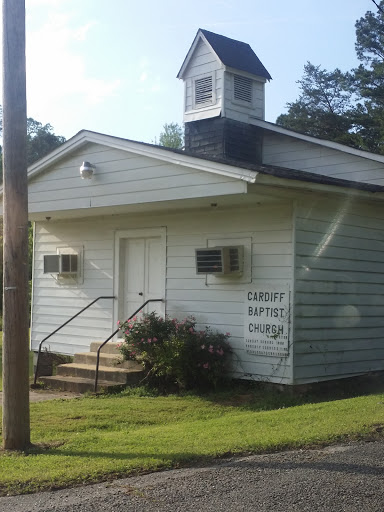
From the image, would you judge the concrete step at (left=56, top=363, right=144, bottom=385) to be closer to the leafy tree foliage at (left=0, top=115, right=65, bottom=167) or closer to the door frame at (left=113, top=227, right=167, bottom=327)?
the door frame at (left=113, top=227, right=167, bottom=327)

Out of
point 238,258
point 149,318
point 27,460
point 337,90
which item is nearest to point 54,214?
point 149,318

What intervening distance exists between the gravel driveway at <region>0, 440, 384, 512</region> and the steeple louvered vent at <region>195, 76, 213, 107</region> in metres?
10.3

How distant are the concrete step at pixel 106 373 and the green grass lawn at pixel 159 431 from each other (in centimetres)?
53

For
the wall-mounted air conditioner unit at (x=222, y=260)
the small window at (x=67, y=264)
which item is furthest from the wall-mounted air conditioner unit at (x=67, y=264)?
the wall-mounted air conditioner unit at (x=222, y=260)

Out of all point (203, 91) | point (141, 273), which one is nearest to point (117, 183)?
point (141, 273)

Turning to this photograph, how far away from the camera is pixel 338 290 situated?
11086 millimetres

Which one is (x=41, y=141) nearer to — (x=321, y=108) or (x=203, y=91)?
(x=321, y=108)

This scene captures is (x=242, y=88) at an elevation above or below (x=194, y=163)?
above

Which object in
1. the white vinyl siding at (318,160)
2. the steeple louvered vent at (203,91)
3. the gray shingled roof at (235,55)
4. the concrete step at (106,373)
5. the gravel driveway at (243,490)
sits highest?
the gray shingled roof at (235,55)

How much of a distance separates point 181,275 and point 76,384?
254 centimetres

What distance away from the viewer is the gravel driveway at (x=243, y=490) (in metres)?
4.96

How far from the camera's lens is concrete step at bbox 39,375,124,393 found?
36.2 ft

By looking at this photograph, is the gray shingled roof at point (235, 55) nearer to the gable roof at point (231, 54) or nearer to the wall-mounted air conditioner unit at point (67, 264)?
the gable roof at point (231, 54)

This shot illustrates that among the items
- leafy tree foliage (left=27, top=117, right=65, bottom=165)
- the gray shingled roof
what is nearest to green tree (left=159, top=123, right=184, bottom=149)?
leafy tree foliage (left=27, top=117, right=65, bottom=165)
